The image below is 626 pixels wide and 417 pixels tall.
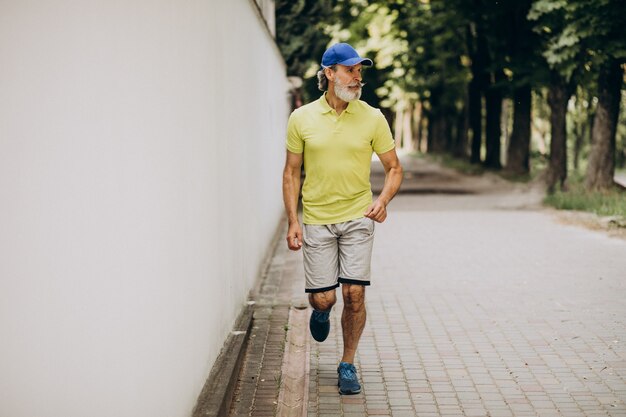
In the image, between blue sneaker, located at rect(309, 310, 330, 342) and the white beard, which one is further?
blue sneaker, located at rect(309, 310, 330, 342)

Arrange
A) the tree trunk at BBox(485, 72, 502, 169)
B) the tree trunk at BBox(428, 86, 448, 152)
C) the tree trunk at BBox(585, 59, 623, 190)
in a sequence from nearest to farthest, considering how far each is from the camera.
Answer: the tree trunk at BBox(585, 59, 623, 190) < the tree trunk at BBox(485, 72, 502, 169) < the tree trunk at BBox(428, 86, 448, 152)

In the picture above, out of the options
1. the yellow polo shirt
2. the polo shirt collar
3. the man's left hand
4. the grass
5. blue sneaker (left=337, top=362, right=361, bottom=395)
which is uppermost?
the polo shirt collar

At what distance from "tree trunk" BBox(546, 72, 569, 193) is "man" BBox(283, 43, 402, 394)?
50.9 feet

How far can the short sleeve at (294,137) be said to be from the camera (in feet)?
17.9

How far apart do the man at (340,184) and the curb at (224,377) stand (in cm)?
65

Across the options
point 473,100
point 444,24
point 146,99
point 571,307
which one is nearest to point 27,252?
point 146,99

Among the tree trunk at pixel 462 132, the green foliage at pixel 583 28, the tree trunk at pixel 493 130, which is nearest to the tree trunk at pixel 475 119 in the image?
the tree trunk at pixel 493 130

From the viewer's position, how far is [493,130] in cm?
2983

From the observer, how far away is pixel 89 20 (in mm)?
3004

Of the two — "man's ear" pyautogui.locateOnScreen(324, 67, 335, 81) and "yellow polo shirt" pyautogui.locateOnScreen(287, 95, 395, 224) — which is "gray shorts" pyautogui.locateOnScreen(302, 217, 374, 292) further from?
"man's ear" pyautogui.locateOnScreen(324, 67, 335, 81)

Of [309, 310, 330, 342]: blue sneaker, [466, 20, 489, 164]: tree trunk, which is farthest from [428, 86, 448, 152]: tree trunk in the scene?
[309, 310, 330, 342]: blue sneaker

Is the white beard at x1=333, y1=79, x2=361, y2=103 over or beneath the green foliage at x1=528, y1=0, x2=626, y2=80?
beneath

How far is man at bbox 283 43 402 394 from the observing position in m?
5.40

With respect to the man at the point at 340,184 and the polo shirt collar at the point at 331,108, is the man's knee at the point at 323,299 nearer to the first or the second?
the man at the point at 340,184
